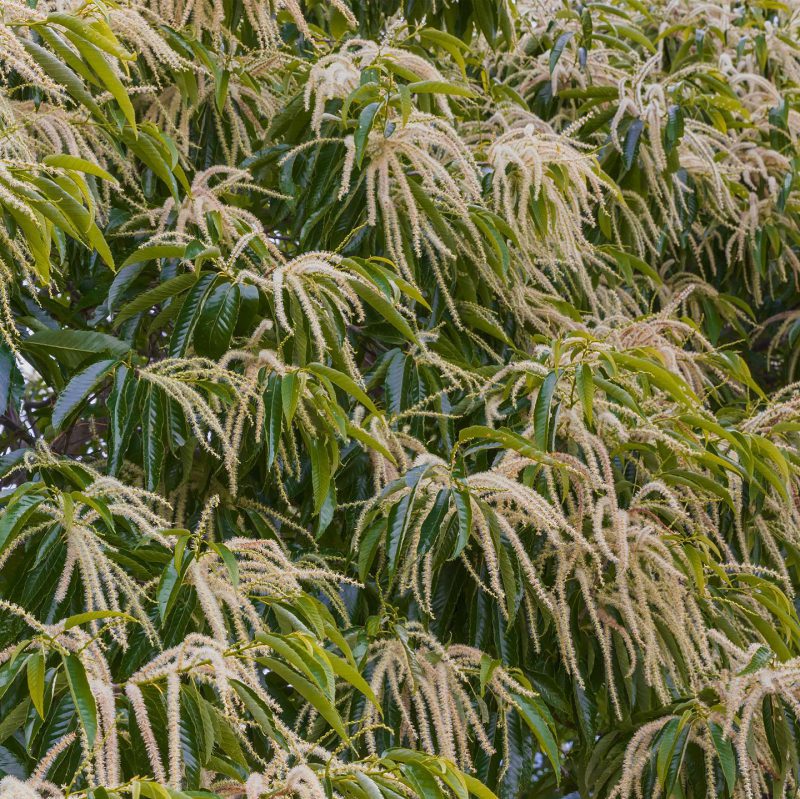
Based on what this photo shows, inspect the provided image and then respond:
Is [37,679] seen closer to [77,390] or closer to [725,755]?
[77,390]

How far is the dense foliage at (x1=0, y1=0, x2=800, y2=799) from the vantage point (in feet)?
6.35

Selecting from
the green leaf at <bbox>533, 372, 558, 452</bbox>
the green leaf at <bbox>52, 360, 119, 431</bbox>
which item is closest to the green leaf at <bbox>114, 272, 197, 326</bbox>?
the green leaf at <bbox>52, 360, 119, 431</bbox>

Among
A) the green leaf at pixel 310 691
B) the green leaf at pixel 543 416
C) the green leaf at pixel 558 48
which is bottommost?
the green leaf at pixel 543 416

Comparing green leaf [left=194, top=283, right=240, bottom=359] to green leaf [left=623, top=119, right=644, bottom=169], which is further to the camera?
green leaf [left=623, top=119, right=644, bottom=169]

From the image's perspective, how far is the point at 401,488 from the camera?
2473 millimetres

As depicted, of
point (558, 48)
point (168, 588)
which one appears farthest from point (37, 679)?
point (558, 48)

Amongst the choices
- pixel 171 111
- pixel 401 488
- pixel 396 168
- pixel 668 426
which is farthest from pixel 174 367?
pixel 668 426

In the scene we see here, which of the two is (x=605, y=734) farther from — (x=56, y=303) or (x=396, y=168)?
(x=56, y=303)

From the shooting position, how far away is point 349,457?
280 cm

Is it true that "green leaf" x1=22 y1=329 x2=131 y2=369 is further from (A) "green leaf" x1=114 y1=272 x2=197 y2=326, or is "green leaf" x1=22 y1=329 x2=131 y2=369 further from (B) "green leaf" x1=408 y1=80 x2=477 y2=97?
(B) "green leaf" x1=408 y1=80 x2=477 y2=97

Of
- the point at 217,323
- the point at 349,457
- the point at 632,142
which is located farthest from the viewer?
the point at 632,142

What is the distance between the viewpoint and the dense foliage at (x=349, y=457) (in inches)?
76.2

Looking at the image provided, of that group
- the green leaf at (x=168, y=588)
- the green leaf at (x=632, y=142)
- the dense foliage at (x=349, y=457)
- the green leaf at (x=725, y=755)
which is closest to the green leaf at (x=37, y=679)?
the dense foliage at (x=349, y=457)

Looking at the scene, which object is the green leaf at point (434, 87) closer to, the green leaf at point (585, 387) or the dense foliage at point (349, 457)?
the dense foliage at point (349, 457)
